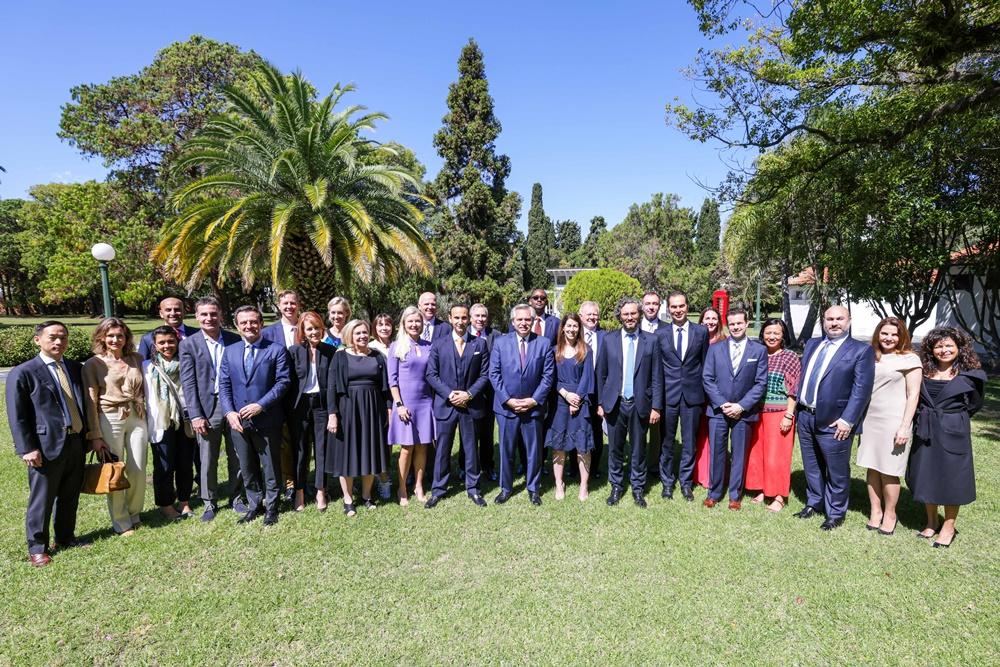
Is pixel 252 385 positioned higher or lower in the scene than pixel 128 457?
higher

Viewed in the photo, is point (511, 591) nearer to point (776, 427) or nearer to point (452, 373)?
point (452, 373)

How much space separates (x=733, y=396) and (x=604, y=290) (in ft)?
56.0

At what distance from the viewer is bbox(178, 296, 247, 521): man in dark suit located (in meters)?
4.57

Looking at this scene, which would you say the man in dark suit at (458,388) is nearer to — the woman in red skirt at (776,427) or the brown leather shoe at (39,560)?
the woman in red skirt at (776,427)

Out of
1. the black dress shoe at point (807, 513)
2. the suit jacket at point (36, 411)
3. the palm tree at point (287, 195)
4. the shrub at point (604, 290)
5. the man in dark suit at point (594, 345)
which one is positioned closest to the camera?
the suit jacket at point (36, 411)

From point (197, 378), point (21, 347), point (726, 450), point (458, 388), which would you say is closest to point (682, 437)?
point (726, 450)

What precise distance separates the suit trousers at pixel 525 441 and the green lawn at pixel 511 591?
341mm

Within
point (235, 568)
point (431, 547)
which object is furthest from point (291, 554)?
point (431, 547)

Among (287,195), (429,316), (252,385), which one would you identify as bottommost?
(252,385)

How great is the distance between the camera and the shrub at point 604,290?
70.7ft

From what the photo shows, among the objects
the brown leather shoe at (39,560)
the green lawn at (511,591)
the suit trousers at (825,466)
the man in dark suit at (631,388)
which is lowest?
the green lawn at (511,591)

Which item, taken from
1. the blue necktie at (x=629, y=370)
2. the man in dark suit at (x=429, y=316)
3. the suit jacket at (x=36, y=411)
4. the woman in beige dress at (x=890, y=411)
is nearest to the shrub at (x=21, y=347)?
the suit jacket at (x=36, y=411)

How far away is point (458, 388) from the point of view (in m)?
5.05

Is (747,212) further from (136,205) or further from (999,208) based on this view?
(136,205)
